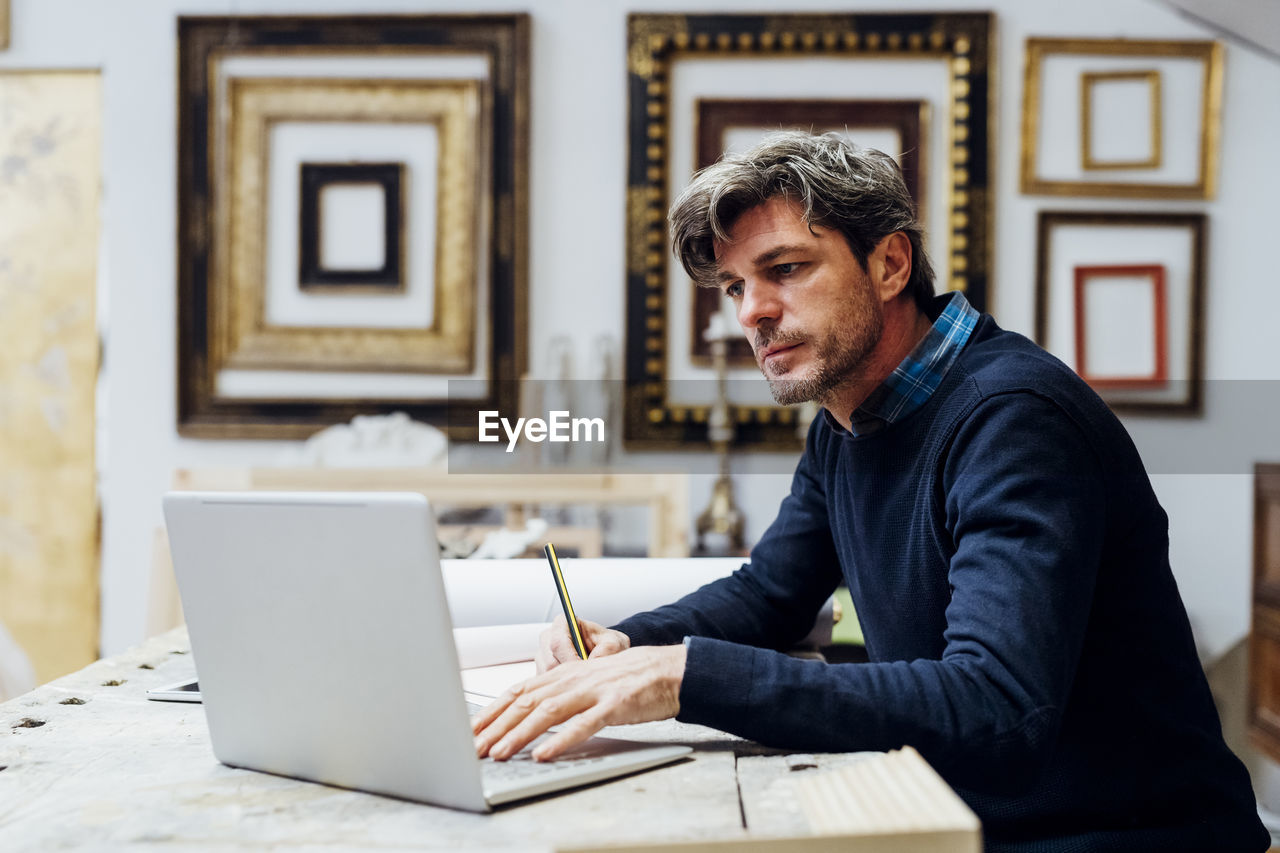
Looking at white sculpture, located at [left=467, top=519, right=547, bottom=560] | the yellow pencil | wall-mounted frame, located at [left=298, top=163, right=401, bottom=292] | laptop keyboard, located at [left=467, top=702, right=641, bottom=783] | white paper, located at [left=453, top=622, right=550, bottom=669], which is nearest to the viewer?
laptop keyboard, located at [left=467, top=702, right=641, bottom=783]

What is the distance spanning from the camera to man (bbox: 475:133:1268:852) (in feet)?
2.83

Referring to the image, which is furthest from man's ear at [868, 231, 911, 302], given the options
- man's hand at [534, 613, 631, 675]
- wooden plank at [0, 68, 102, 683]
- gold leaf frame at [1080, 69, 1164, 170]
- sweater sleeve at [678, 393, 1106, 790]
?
wooden plank at [0, 68, 102, 683]

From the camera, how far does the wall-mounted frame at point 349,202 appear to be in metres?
2.78

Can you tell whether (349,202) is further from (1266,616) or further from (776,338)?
(1266,616)

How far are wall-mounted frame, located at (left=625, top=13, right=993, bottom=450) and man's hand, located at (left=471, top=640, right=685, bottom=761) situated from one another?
6.32 ft

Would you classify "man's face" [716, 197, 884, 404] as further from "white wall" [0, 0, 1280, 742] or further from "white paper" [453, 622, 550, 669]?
"white wall" [0, 0, 1280, 742]

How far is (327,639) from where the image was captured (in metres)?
0.76

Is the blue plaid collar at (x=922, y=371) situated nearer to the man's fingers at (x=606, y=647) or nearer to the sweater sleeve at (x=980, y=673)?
the sweater sleeve at (x=980, y=673)

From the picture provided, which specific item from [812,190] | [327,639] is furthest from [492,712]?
[812,190]

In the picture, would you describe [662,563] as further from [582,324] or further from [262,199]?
[262,199]

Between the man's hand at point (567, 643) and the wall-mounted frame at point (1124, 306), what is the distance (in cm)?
198

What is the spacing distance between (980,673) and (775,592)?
525 millimetres

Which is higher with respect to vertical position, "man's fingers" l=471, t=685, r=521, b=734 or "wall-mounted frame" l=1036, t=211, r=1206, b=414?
"wall-mounted frame" l=1036, t=211, r=1206, b=414

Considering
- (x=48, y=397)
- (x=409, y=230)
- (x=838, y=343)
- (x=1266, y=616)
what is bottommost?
(x=1266, y=616)
